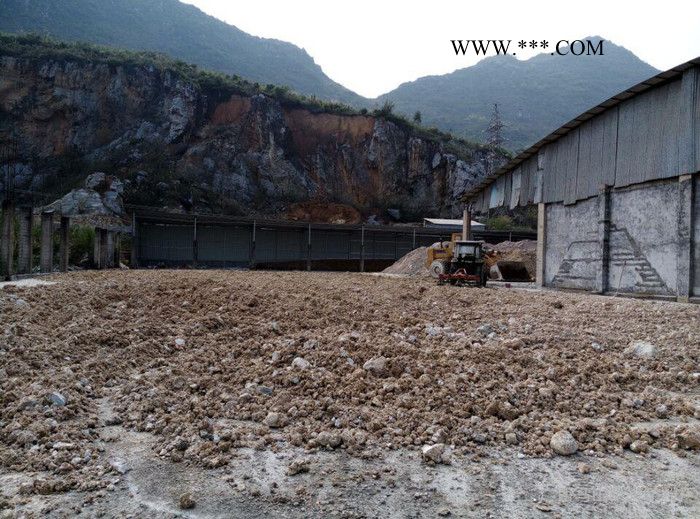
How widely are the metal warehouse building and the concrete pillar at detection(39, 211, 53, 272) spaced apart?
1696cm

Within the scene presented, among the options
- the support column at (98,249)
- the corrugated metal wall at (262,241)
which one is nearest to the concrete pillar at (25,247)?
the support column at (98,249)

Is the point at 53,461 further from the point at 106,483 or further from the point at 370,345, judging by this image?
the point at 370,345

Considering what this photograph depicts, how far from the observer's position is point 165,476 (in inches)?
148

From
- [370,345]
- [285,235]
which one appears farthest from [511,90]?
[370,345]

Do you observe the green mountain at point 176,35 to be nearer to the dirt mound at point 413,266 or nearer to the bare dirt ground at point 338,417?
the dirt mound at point 413,266

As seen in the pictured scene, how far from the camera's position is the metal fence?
27.3 meters

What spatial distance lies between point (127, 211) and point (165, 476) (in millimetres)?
32264

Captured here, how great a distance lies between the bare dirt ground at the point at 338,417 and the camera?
355 cm

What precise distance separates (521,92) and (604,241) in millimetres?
121966

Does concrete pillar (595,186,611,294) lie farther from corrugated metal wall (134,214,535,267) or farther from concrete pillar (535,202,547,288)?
corrugated metal wall (134,214,535,267)

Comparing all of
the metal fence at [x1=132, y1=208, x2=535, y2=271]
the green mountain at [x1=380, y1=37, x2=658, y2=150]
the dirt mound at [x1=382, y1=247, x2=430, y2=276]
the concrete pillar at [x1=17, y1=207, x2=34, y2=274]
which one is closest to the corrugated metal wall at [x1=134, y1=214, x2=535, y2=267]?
the metal fence at [x1=132, y1=208, x2=535, y2=271]

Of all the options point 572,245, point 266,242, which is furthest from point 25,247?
point 572,245

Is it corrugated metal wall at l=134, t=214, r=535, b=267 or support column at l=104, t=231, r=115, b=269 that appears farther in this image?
corrugated metal wall at l=134, t=214, r=535, b=267

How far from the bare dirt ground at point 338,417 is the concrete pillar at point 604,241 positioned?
7011 mm
